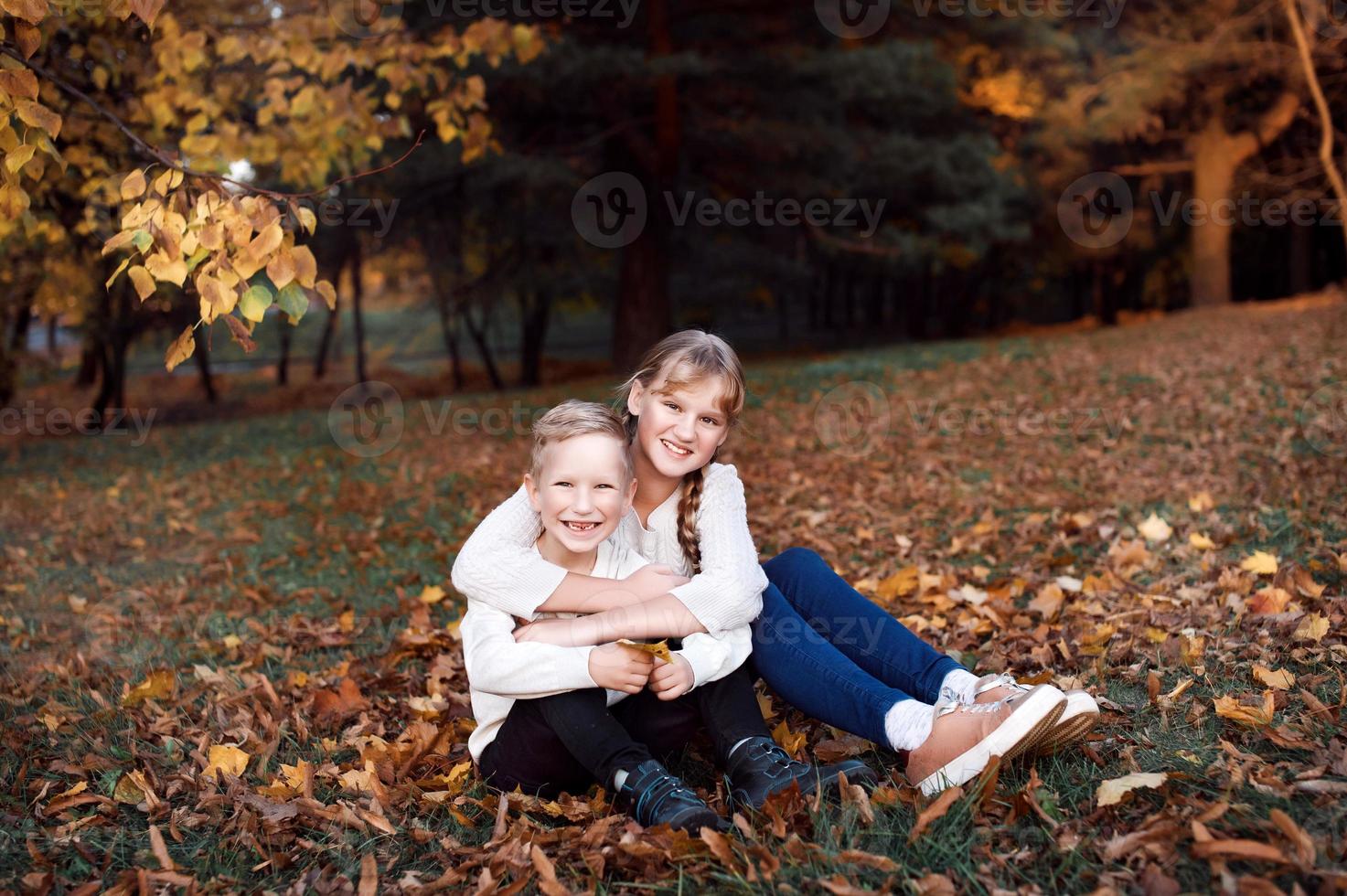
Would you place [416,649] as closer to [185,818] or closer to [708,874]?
[185,818]

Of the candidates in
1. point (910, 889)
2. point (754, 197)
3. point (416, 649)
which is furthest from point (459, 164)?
point (910, 889)

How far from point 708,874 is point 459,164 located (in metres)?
10.6

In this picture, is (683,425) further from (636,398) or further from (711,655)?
(711,655)

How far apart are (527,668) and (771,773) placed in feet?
2.12

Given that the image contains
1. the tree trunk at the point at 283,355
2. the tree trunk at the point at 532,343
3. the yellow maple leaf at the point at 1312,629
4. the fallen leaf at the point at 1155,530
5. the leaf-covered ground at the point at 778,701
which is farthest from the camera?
the tree trunk at the point at 283,355

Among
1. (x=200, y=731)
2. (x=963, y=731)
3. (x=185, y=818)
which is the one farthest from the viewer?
(x=200, y=731)

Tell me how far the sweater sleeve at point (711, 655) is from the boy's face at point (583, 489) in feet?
1.22

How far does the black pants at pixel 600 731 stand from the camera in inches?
94.8

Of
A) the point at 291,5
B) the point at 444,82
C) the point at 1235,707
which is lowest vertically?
the point at 1235,707

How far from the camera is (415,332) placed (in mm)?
41281

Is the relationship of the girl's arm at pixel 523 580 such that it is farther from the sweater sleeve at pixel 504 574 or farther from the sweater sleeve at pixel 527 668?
the sweater sleeve at pixel 527 668

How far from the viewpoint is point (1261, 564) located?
380 centimetres

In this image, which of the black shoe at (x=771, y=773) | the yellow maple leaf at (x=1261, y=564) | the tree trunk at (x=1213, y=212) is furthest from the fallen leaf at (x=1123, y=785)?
the tree trunk at (x=1213, y=212)

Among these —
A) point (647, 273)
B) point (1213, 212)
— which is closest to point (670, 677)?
point (647, 273)
